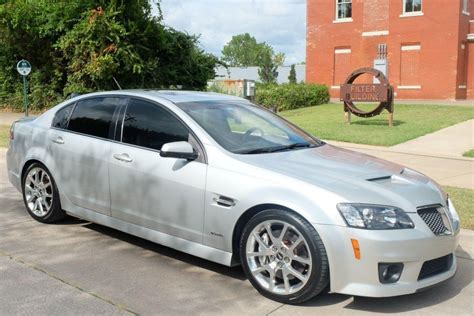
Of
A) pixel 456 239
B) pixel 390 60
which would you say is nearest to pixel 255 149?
pixel 456 239

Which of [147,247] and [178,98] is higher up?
[178,98]

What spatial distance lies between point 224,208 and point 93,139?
6.22 feet

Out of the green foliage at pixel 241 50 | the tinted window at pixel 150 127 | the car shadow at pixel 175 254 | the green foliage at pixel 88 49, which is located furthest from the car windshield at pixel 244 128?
the green foliage at pixel 241 50

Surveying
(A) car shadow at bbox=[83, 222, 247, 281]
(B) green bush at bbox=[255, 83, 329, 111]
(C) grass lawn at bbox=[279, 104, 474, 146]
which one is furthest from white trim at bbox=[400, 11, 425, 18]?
(A) car shadow at bbox=[83, 222, 247, 281]

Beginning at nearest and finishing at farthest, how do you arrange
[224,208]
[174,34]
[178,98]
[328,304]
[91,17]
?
[328,304], [224,208], [178,98], [91,17], [174,34]

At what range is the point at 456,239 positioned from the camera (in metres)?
4.15

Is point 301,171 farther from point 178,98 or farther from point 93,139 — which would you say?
point 93,139

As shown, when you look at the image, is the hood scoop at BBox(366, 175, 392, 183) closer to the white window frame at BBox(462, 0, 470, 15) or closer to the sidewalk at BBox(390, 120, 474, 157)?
the sidewalk at BBox(390, 120, 474, 157)

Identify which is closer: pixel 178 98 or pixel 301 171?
pixel 301 171

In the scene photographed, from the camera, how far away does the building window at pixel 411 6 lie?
29984 millimetres

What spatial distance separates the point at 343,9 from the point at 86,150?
98.0 feet

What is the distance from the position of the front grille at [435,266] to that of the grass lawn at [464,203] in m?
2.13

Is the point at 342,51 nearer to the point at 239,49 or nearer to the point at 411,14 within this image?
the point at 411,14

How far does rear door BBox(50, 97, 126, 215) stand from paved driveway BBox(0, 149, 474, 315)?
49 cm
